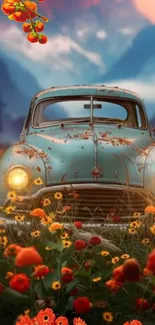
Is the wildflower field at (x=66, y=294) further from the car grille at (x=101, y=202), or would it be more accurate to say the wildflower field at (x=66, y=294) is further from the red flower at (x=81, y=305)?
the car grille at (x=101, y=202)

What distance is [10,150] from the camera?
423cm

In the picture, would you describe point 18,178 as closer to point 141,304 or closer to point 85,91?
point 85,91

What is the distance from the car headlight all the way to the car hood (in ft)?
0.59

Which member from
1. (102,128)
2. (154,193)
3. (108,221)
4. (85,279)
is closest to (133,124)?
(102,128)

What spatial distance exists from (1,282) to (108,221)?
1.61m

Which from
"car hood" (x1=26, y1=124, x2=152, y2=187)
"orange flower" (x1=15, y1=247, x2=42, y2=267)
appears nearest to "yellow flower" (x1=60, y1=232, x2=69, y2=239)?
"orange flower" (x1=15, y1=247, x2=42, y2=267)

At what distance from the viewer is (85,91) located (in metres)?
5.54

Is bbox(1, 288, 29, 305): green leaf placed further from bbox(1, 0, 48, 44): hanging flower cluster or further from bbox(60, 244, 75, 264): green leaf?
bbox(1, 0, 48, 44): hanging flower cluster

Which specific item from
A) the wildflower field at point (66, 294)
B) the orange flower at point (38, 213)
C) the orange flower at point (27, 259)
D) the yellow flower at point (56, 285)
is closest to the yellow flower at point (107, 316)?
the wildflower field at point (66, 294)

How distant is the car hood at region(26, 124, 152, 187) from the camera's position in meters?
3.93

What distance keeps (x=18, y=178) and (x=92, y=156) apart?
65 cm

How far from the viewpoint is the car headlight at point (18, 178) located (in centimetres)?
380

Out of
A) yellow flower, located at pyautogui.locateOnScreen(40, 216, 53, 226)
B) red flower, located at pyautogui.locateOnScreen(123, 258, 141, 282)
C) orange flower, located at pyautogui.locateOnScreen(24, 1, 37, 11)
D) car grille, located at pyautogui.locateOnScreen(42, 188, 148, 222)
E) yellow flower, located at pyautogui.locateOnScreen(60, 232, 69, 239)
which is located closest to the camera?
red flower, located at pyautogui.locateOnScreen(123, 258, 141, 282)

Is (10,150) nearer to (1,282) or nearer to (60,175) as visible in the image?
(60,175)
